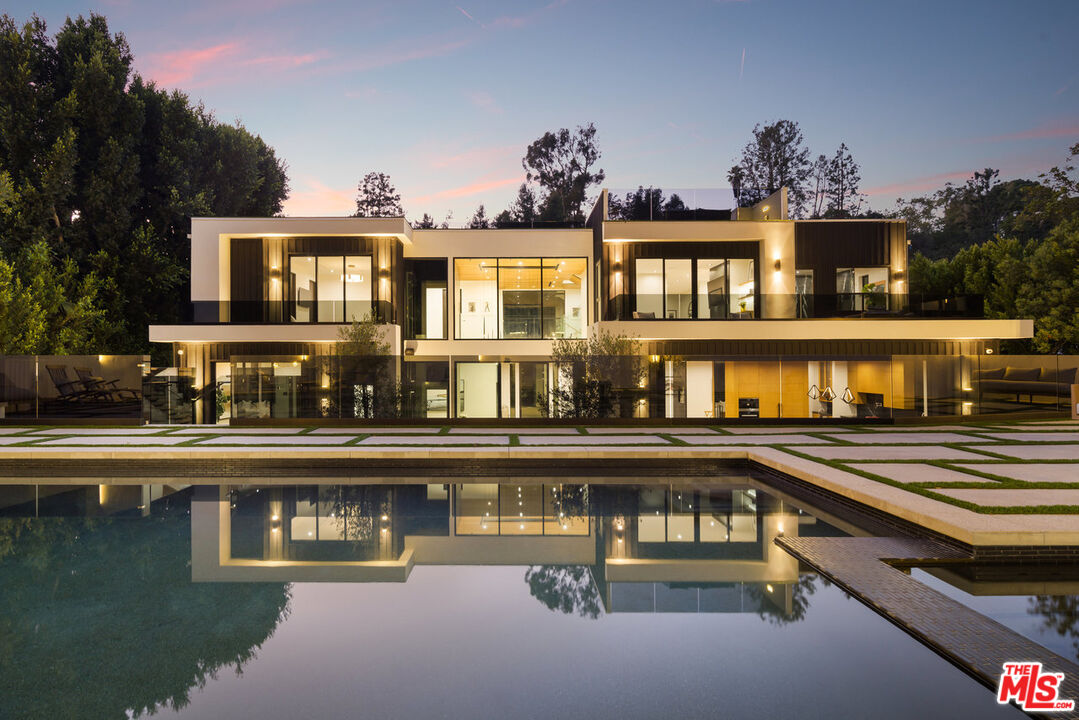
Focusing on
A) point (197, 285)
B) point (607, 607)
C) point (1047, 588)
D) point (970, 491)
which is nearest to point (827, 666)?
point (607, 607)

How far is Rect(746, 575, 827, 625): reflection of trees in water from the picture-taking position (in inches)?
197

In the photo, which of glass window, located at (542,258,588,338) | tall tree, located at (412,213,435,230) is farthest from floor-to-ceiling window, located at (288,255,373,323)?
tall tree, located at (412,213,435,230)

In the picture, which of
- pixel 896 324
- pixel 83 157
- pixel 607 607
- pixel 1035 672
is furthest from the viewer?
pixel 83 157

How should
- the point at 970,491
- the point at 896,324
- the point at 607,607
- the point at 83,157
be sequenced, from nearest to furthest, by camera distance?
the point at 607,607
the point at 970,491
the point at 896,324
the point at 83,157

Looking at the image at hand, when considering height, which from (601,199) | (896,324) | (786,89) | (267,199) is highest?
(786,89)

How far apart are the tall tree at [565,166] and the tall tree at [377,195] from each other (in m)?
10.0

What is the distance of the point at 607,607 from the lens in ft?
17.5

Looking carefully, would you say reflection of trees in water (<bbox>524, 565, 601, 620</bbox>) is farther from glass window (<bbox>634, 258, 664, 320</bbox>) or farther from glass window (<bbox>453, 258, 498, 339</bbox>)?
glass window (<bbox>453, 258, 498, 339</bbox>)

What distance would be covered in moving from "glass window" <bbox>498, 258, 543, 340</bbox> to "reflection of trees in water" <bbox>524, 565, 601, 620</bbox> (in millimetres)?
16041

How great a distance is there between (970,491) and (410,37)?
22.9m

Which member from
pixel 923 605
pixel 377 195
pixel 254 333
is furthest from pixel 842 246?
pixel 377 195

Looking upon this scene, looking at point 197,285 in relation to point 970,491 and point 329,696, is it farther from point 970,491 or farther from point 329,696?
point 970,491

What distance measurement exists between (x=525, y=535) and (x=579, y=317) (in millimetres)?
15626

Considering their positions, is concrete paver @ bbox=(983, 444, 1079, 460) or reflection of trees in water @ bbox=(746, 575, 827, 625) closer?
reflection of trees in water @ bbox=(746, 575, 827, 625)
